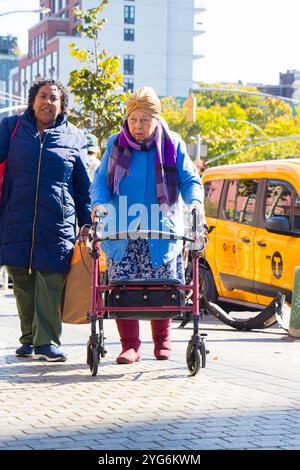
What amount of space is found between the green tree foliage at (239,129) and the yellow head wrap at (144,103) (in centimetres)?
6310

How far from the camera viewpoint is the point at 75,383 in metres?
7.45

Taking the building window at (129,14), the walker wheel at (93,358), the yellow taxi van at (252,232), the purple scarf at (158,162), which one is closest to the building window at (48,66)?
the building window at (129,14)

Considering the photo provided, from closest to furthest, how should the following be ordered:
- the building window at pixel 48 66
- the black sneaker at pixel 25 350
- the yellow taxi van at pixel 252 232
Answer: the black sneaker at pixel 25 350 < the yellow taxi van at pixel 252 232 < the building window at pixel 48 66

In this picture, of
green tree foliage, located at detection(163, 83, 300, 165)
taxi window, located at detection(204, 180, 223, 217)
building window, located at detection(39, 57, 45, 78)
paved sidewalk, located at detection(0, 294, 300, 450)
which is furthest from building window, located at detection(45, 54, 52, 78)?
paved sidewalk, located at detection(0, 294, 300, 450)

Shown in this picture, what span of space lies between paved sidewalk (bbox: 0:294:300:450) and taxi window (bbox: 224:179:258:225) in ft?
15.5

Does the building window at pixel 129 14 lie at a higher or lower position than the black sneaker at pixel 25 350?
higher

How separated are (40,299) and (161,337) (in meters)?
0.87

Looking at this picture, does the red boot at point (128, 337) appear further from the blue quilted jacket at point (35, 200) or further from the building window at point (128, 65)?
the building window at point (128, 65)

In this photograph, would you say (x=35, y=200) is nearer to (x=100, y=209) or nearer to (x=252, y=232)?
(x=100, y=209)

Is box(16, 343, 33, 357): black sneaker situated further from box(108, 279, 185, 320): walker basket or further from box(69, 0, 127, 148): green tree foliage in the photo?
box(69, 0, 127, 148): green tree foliage

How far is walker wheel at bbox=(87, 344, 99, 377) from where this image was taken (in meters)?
7.69

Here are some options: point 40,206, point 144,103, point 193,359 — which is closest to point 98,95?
point 40,206

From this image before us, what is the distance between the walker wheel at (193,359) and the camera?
7.70 m

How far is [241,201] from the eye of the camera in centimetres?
1469
